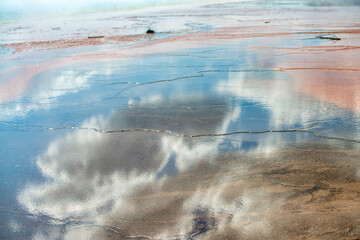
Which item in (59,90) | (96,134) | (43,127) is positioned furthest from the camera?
(59,90)

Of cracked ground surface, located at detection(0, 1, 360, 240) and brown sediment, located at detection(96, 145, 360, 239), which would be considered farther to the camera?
cracked ground surface, located at detection(0, 1, 360, 240)

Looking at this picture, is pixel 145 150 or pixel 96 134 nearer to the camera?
pixel 145 150

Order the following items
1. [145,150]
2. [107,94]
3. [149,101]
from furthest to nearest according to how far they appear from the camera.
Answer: [107,94] → [149,101] → [145,150]

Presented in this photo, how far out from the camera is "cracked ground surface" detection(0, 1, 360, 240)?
91.0 inches

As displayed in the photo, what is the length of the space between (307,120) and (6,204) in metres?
3.41

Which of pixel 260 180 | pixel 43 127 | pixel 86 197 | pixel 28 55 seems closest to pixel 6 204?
pixel 86 197

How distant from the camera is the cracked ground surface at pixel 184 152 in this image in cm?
231

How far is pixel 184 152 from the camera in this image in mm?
3291

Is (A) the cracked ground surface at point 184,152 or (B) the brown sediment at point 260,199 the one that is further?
(A) the cracked ground surface at point 184,152

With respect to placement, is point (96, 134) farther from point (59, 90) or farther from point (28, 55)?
point (28, 55)

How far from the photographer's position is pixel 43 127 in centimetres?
411

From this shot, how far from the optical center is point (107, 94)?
5.33m

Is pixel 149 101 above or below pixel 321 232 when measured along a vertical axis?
above

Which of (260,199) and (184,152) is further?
(184,152)
